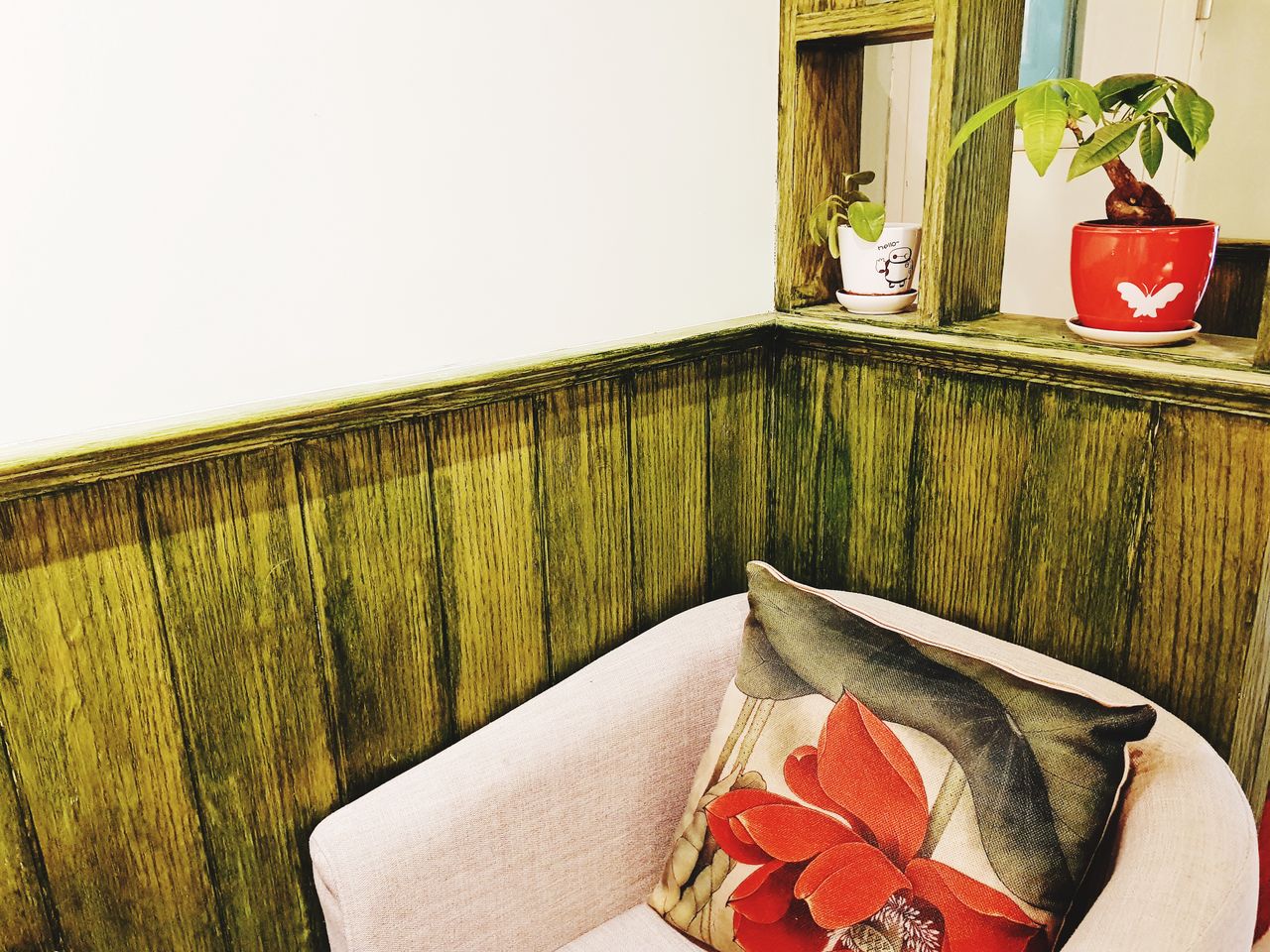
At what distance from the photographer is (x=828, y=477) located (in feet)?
4.63

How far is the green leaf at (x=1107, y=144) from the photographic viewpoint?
1.02m

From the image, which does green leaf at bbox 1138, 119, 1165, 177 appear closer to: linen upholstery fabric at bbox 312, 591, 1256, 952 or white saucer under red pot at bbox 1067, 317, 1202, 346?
white saucer under red pot at bbox 1067, 317, 1202, 346

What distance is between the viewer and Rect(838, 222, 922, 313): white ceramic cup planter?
131 cm

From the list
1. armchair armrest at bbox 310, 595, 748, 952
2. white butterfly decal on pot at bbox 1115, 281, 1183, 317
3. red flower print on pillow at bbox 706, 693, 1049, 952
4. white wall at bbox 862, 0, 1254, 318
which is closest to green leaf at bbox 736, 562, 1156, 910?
red flower print on pillow at bbox 706, 693, 1049, 952

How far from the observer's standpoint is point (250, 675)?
98 cm

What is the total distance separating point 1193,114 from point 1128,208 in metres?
0.12

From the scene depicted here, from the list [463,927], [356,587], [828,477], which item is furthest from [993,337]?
[463,927]

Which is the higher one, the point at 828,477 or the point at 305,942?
the point at 828,477

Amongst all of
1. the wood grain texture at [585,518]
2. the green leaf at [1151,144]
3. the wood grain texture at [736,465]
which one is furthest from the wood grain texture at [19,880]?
the green leaf at [1151,144]

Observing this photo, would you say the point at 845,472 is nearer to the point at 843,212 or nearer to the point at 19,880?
the point at 843,212

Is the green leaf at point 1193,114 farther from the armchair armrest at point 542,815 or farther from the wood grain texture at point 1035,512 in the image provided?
the armchair armrest at point 542,815

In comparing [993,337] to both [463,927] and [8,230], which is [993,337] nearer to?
[463,927]

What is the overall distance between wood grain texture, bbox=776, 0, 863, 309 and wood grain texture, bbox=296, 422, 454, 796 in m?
0.67

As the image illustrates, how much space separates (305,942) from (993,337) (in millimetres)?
1114
